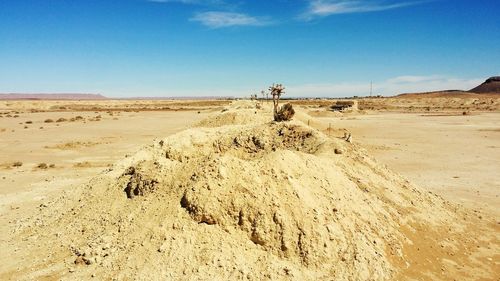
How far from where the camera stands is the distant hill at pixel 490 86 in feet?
430

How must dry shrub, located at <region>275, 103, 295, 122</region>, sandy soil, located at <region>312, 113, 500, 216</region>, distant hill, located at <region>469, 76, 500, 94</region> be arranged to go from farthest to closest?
distant hill, located at <region>469, 76, 500, 94</region> → sandy soil, located at <region>312, 113, 500, 216</region> → dry shrub, located at <region>275, 103, 295, 122</region>

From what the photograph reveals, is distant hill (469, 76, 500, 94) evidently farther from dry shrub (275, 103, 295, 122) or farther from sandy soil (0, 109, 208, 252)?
dry shrub (275, 103, 295, 122)

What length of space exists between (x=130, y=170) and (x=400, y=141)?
2321cm

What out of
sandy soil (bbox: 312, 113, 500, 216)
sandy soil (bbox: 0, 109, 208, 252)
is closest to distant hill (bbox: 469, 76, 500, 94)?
sandy soil (bbox: 312, 113, 500, 216)

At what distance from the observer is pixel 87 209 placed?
912 centimetres

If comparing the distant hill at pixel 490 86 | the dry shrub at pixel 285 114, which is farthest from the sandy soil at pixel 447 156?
the distant hill at pixel 490 86

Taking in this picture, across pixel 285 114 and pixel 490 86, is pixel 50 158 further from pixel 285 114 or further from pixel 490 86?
pixel 490 86

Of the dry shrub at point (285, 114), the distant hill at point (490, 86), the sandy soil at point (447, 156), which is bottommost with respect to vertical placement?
the sandy soil at point (447, 156)

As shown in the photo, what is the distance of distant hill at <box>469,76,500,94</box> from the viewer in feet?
430

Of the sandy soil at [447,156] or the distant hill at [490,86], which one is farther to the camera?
the distant hill at [490,86]

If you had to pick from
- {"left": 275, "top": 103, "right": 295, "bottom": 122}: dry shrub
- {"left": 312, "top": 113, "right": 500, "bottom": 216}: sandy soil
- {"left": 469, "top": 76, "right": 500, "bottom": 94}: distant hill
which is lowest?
{"left": 312, "top": 113, "right": 500, "bottom": 216}: sandy soil

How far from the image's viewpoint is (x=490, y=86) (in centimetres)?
13712

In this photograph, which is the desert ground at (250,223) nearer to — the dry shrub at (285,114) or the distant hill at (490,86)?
the dry shrub at (285,114)

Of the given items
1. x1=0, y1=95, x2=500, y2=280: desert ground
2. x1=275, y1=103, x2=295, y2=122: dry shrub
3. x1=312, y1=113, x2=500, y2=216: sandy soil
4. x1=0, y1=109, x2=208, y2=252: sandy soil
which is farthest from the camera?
x1=312, y1=113, x2=500, y2=216: sandy soil
